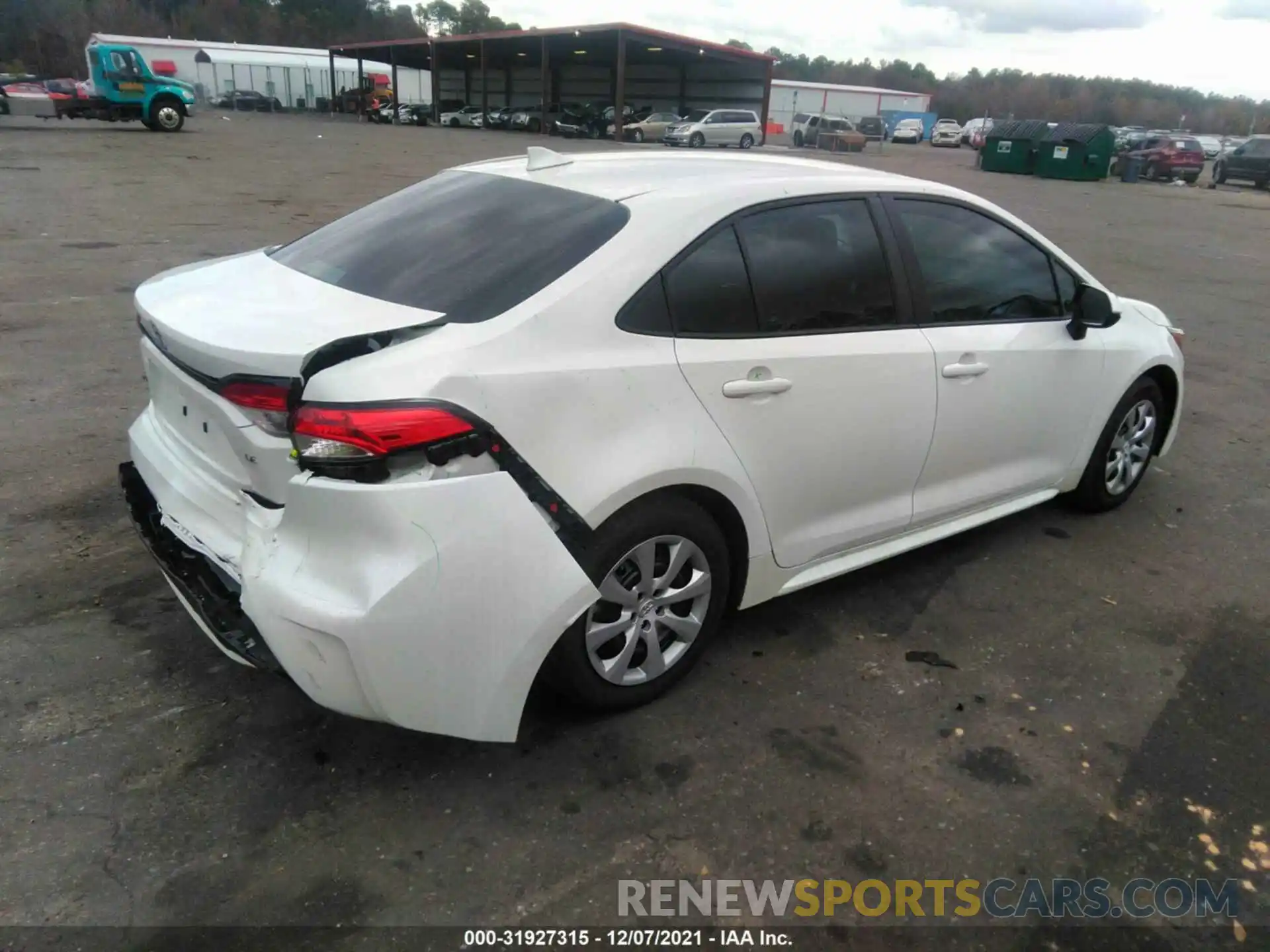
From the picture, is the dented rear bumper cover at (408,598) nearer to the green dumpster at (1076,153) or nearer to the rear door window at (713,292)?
the rear door window at (713,292)

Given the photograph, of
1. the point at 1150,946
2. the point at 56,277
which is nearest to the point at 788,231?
the point at 1150,946

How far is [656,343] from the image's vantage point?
2.73 meters

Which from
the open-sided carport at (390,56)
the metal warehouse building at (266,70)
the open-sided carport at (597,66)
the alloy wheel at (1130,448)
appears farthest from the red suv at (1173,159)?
the metal warehouse building at (266,70)

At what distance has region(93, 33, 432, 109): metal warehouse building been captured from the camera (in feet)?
187

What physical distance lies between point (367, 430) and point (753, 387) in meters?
1.26

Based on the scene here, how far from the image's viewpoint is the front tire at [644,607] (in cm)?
267

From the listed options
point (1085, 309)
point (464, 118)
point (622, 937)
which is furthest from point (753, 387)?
point (464, 118)

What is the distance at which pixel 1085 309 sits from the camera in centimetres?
404

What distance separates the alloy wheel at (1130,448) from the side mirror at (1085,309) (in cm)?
71

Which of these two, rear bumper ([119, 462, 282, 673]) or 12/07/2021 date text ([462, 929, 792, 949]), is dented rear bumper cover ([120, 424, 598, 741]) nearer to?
rear bumper ([119, 462, 282, 673])

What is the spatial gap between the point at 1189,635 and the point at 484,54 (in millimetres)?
57090

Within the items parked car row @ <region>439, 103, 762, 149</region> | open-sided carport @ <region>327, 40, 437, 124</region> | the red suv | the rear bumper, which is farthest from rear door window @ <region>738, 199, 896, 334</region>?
open-sided carport @ <region>327, 40, 437, 124</region>

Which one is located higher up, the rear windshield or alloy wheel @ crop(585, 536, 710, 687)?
the rear windshield

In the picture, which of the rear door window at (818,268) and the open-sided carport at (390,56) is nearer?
the rear door window at (818,268)
